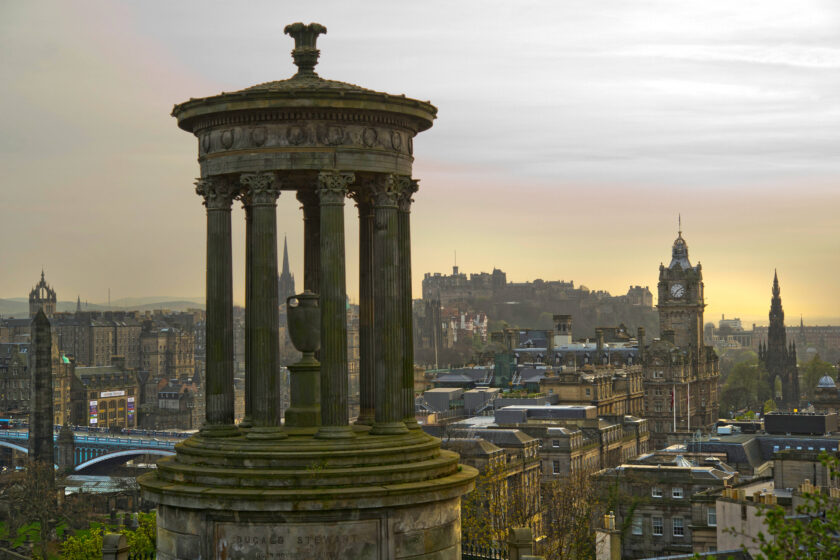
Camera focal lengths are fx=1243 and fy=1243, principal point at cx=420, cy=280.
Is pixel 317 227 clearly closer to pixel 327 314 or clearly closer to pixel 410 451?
pixel 327 314

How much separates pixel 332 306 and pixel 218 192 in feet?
11.9

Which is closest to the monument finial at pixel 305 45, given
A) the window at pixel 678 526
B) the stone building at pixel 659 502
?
the stone building at pixel 659 502

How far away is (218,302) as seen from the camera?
86.9 ft

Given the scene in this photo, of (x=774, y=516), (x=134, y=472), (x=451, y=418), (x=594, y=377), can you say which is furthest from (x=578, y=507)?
(x=134, y=472)

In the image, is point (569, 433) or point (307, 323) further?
point (569, 433)

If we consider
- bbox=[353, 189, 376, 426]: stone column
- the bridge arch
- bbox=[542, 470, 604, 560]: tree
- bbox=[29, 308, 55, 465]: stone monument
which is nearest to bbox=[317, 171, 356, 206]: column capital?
bbox=[353, 189, 376, 426]: stone column

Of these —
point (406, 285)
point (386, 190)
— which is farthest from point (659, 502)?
point (386, 190)

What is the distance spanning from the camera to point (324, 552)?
79.5 feet

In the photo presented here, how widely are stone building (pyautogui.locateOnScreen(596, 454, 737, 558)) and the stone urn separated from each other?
227 ft

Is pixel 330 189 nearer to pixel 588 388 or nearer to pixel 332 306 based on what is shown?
pixel 332 306

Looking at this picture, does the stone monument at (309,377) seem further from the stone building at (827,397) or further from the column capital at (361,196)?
the stone building at (827,397)

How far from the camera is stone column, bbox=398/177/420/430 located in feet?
88.9

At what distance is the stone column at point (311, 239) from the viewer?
2969cm

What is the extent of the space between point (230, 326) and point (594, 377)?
520 ft
